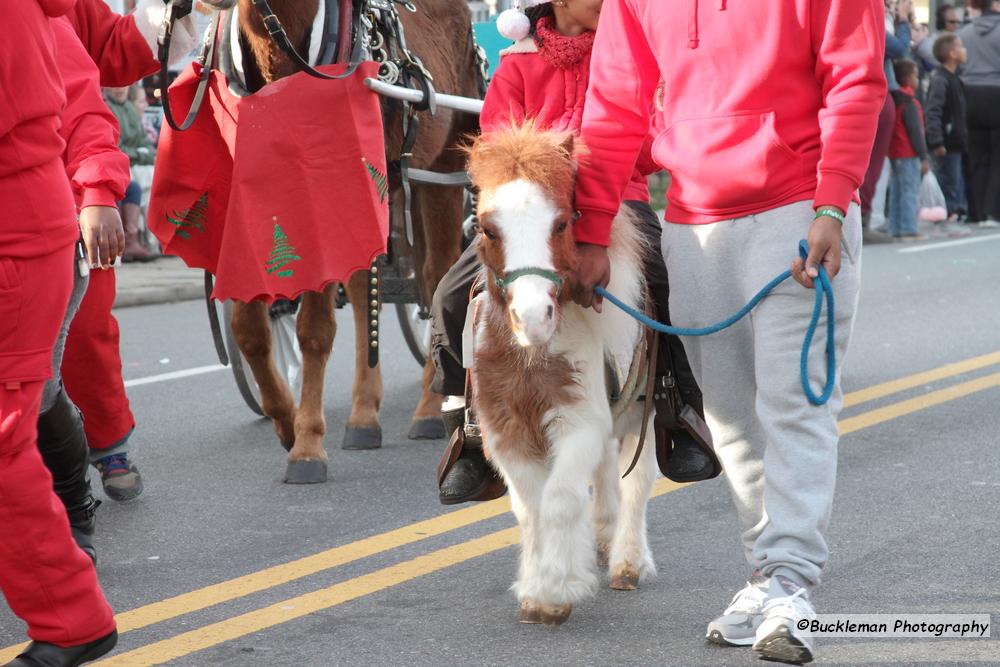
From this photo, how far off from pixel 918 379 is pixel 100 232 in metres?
5.15

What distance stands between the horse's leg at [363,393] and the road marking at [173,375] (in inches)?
84.2

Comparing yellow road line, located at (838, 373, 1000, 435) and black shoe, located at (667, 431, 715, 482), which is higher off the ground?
black shoe, located at (667, 431, 715, 482)

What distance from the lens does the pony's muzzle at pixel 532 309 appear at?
406 cm

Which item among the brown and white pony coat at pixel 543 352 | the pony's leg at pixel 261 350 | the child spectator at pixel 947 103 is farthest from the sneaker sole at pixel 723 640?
the child spectator at pixel 947 103

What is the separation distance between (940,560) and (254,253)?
9.09 feet

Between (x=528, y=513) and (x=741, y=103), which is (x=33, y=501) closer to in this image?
(x=528, y=513)

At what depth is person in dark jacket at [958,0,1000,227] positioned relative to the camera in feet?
53.8

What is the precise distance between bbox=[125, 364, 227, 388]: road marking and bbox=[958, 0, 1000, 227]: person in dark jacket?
33.3ft

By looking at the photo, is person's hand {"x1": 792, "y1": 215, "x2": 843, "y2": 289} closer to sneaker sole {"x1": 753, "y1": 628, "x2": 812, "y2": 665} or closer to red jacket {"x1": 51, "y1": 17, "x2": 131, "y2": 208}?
sneaker sole {"x1": 753, "y1": 628, "x2": 812, "y2": 665}

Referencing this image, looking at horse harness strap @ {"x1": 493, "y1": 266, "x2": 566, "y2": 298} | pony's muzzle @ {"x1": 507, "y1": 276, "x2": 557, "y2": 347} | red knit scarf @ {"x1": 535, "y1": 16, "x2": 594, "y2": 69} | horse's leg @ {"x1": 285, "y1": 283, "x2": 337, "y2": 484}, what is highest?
red knit scarf @ {"x1": 535, "y1": 16, "x2": 594, "y2": 69}

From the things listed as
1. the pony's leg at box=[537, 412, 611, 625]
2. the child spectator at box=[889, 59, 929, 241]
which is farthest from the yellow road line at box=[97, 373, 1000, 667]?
the child spectator at box=[889, 59, 929, 241]

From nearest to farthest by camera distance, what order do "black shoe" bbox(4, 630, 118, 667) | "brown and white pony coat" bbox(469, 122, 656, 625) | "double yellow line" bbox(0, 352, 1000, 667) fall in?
"black shoe" bbox(4, 630, 118, 667), "brown and white pony coat" bbox(469, 122, 656, 625), "double yellow line" bbox(0, 352, 1000, 667)

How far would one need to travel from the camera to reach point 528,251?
13.5ft

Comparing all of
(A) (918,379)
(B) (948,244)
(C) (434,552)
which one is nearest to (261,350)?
(C) (434,552)
